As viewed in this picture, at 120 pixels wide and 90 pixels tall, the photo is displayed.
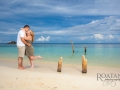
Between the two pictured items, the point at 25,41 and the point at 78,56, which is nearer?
the point at 25,41

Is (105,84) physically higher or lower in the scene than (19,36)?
lower

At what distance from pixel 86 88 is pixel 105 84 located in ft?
3.07

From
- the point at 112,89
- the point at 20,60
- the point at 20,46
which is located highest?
the point at 20,46

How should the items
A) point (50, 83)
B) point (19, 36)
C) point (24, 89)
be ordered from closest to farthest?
point (24, 89)
point (50, 83)
point (19, 36)

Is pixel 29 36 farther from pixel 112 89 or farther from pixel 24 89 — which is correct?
pixel 112 89

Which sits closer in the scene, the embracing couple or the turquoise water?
the embracing couple

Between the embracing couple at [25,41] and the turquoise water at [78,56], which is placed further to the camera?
the turquoise water at [78,56]

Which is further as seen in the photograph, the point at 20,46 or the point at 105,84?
the point at 20,46

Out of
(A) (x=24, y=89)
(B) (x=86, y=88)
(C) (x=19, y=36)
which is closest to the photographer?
(A) (x=24, y=89)

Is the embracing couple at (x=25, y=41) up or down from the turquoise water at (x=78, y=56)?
up

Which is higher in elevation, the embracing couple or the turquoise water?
the embracing couple

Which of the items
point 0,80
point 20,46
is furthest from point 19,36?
point 0,80

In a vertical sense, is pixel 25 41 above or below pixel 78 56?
above

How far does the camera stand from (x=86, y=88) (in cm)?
640
